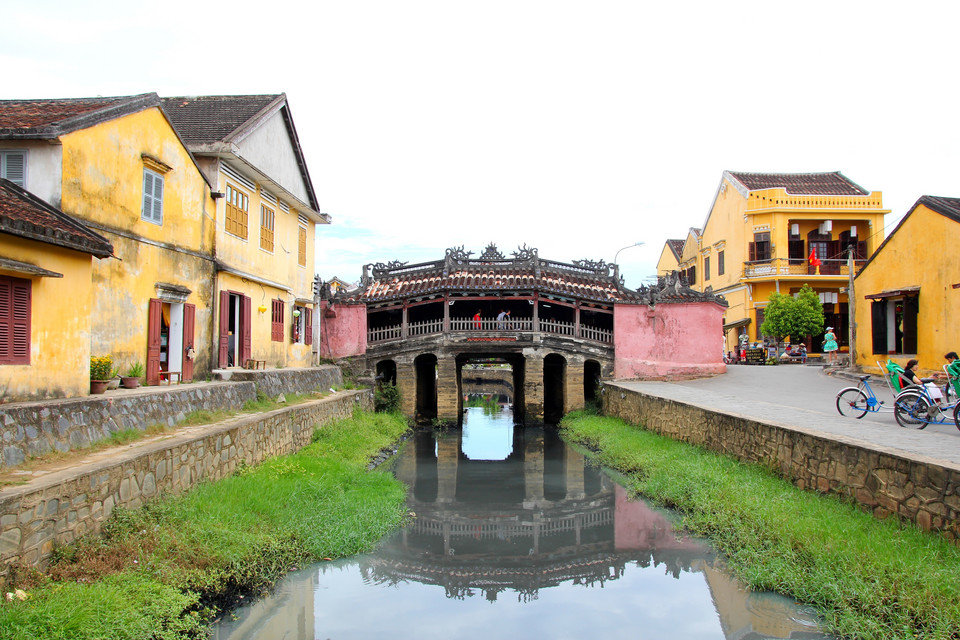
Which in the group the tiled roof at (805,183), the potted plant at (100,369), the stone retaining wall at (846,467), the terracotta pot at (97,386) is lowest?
the stone retaining wall at (846,467)

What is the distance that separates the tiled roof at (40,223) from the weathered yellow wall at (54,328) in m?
0.22

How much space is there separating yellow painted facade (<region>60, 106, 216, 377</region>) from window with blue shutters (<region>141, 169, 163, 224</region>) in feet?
0.23

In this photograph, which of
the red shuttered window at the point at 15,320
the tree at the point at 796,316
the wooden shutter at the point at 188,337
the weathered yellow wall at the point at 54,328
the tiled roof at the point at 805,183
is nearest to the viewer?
the red shuttered window at the point at 15,320

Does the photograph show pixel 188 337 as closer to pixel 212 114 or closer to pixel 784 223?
pixel 212 114

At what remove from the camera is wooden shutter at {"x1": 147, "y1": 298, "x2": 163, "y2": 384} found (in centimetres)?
1162

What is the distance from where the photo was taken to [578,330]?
23531 mm

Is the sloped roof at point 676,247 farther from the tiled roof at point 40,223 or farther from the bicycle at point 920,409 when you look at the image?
the tiled roof at point 40,223

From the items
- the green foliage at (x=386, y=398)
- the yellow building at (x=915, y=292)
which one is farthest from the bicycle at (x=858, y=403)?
the green foliage at (x=386, y=398)

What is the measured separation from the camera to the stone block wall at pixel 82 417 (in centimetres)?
663

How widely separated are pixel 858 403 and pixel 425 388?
1822 centimetres

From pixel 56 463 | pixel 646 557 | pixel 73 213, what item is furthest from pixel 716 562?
pixel 73 213

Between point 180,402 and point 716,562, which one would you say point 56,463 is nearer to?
point 180,402

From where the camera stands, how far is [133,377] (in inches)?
423

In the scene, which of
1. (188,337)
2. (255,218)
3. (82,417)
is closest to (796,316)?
(255,218)
